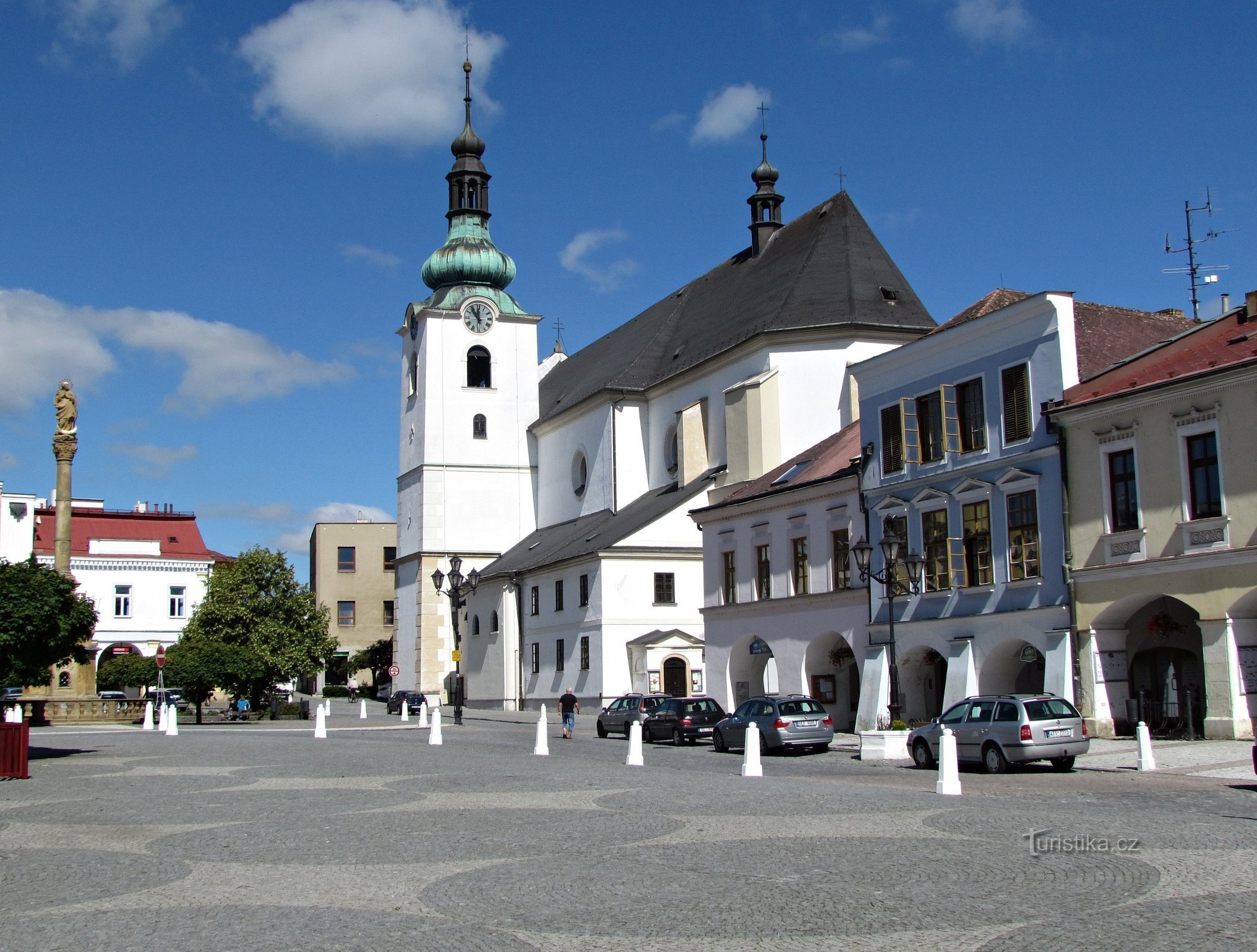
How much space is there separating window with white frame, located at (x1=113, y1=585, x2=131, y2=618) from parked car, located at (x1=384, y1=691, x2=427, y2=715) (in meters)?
13.4

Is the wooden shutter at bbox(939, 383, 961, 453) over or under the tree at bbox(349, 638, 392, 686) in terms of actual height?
over

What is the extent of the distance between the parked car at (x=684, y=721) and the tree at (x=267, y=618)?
25.9 metres

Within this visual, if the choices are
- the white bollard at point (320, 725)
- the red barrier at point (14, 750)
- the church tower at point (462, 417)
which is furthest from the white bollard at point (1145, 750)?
the church tower at point (462, 417)

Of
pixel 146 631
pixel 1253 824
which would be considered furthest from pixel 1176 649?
pixel 146 631

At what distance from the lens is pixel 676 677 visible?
4997 cm

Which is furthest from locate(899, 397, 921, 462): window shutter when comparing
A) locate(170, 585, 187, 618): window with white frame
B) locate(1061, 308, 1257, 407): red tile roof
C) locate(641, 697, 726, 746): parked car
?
locate(170, 585, 187, 618): window with white frame

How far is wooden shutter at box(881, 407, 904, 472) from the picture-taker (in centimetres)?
3341

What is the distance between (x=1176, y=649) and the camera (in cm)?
2758

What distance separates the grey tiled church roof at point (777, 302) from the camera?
49844mm

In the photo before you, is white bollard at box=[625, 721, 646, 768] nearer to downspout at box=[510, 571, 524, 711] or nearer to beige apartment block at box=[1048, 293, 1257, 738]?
beige apartment block at box=[1048, 293, 1257, 738]

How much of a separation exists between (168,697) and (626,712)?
32965mm

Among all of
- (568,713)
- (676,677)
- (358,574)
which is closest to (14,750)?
(568,713)

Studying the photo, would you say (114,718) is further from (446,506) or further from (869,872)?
(869,872)

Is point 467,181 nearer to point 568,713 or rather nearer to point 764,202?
point 764,202
